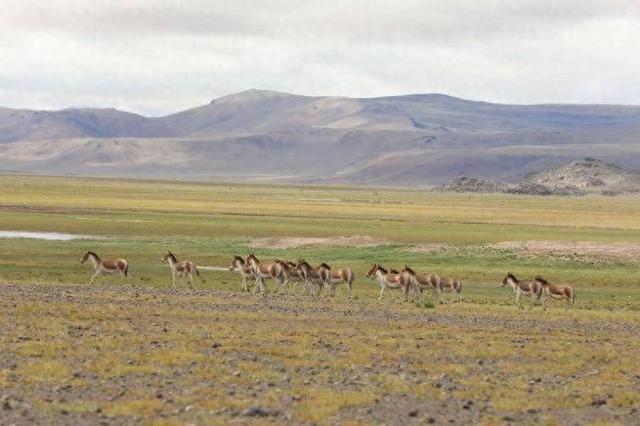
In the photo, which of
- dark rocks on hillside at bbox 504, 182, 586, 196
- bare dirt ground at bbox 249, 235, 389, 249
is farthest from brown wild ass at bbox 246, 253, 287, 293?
dark rocks on hillside at bbox 504, 182, 586, 196

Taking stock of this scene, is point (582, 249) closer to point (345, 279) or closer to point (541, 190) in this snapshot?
point (345, 279)

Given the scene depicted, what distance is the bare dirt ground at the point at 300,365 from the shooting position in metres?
15.0

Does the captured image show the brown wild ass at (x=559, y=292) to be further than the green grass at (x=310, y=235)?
No

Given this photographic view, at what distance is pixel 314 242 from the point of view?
5647 centimetres

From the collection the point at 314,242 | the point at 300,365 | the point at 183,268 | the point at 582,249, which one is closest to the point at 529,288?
the point at 183,268

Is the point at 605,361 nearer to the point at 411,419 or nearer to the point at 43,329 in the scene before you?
the point at 411,419

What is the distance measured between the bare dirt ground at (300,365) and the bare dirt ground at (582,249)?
835 inches

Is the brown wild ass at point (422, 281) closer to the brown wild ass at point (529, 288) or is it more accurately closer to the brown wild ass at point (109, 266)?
the brown wild ass at point (529, 288)

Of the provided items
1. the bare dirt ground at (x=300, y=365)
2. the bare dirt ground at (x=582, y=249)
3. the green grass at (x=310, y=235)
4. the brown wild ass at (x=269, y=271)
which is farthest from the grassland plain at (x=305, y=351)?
the bare dirt ground at (x=582, y=249)

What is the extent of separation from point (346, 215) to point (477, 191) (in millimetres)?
101524

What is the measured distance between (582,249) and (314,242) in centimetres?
1363

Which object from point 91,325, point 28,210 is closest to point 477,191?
point 28,210

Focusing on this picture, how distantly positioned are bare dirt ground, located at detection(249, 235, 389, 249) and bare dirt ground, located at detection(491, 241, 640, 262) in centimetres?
658

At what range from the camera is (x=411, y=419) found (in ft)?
48.5
